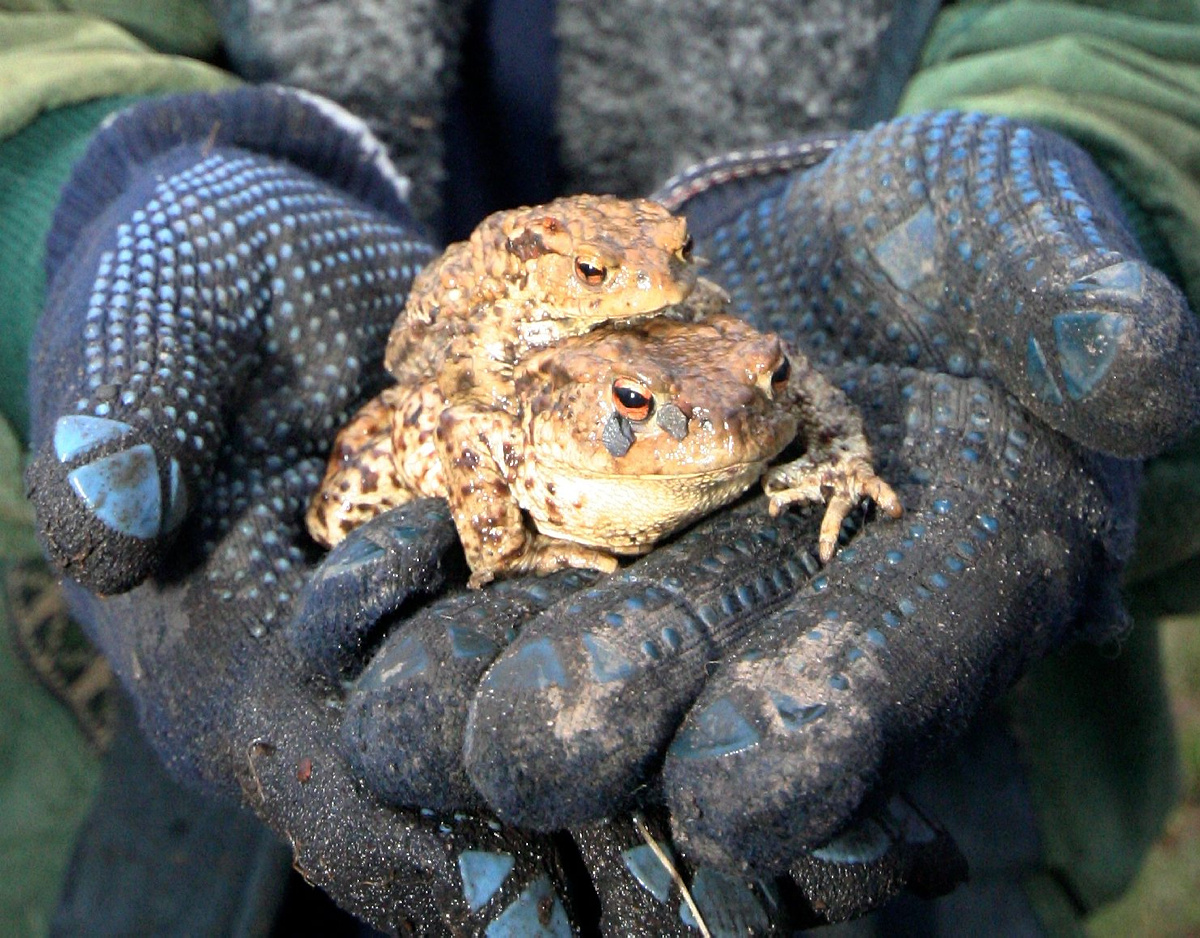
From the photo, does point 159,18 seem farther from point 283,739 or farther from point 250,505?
point 283,739

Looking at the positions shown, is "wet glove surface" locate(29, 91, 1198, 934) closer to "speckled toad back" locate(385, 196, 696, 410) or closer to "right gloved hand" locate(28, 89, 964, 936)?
"right gloved hand" locate(28, 89, 964, 936)

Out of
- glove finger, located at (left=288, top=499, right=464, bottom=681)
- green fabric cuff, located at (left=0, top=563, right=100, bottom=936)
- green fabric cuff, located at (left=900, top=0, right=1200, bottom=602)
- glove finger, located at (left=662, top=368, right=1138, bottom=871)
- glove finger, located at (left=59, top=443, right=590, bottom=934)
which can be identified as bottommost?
green fabric cuff, located at (left=0, top=563, right=100, bottom=936)

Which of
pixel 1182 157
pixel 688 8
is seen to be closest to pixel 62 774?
pixel 688 8

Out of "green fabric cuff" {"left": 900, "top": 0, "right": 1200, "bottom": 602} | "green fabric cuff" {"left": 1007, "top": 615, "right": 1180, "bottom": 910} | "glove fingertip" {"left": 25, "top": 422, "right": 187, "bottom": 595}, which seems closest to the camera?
"glove fingertip" {"left": 25, "top": 422, "right": 187, "bottom": 595}

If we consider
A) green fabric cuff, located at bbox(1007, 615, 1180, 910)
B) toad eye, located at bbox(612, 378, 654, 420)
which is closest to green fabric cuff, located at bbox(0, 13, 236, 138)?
toad eye, located at bbox(612, 378, 654, 420)

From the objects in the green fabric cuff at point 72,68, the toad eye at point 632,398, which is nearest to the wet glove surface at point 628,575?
the toad eye at point 632,398

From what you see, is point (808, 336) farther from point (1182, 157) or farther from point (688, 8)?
point (688, 8)

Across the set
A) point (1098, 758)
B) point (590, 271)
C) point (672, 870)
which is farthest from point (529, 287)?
point (1098, 758)

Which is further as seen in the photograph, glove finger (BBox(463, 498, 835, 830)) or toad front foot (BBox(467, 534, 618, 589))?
toad front foot (BBox(467, 534, 618, 589))
